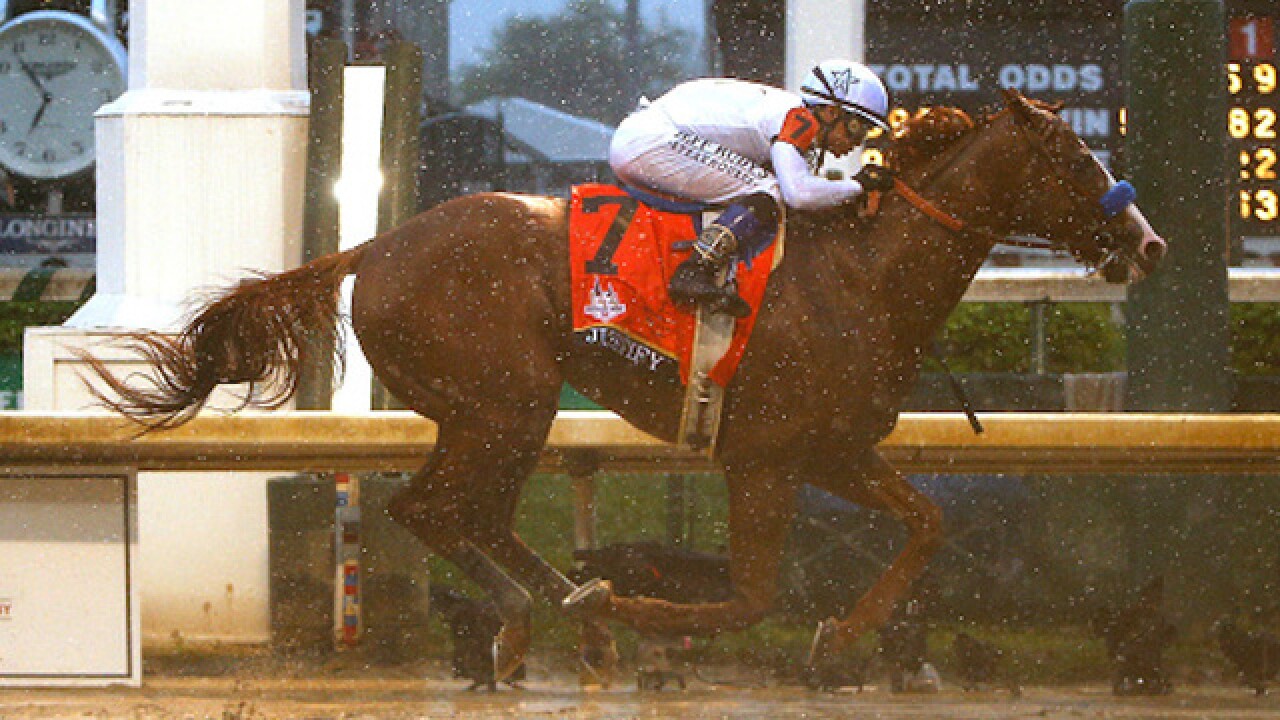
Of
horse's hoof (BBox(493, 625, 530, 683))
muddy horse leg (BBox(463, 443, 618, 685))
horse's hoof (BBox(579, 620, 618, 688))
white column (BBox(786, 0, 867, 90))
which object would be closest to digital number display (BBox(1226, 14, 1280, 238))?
white column (BBox(786, 0, 867, 90))

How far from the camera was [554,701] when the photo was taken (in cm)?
714

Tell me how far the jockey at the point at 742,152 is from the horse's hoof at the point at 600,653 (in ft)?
3.98

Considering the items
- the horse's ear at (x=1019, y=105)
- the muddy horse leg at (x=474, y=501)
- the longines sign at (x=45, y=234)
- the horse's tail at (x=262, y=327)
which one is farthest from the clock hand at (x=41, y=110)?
the horse's ear at (x=1019, y=105)

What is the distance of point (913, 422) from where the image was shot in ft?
21.2

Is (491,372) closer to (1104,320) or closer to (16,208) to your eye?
(1104,320)

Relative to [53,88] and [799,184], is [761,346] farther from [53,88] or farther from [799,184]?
[53,88]

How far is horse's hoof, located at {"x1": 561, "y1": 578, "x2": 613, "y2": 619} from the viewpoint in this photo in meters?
5.55

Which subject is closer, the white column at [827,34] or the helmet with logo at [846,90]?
the helmet with logo at [846,90]

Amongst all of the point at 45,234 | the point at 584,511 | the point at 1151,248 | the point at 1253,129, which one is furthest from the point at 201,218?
the point at 45,234

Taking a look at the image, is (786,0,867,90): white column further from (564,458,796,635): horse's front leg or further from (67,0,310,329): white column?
(564,458,796,635): horse's front leg

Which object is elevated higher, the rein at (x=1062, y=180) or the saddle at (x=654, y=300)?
the rein at (x=1062, y=180)

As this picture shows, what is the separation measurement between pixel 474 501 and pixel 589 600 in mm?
440

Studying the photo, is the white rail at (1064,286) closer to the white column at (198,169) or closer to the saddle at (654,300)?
the white column at (198,169)

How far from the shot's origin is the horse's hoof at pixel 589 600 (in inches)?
218
